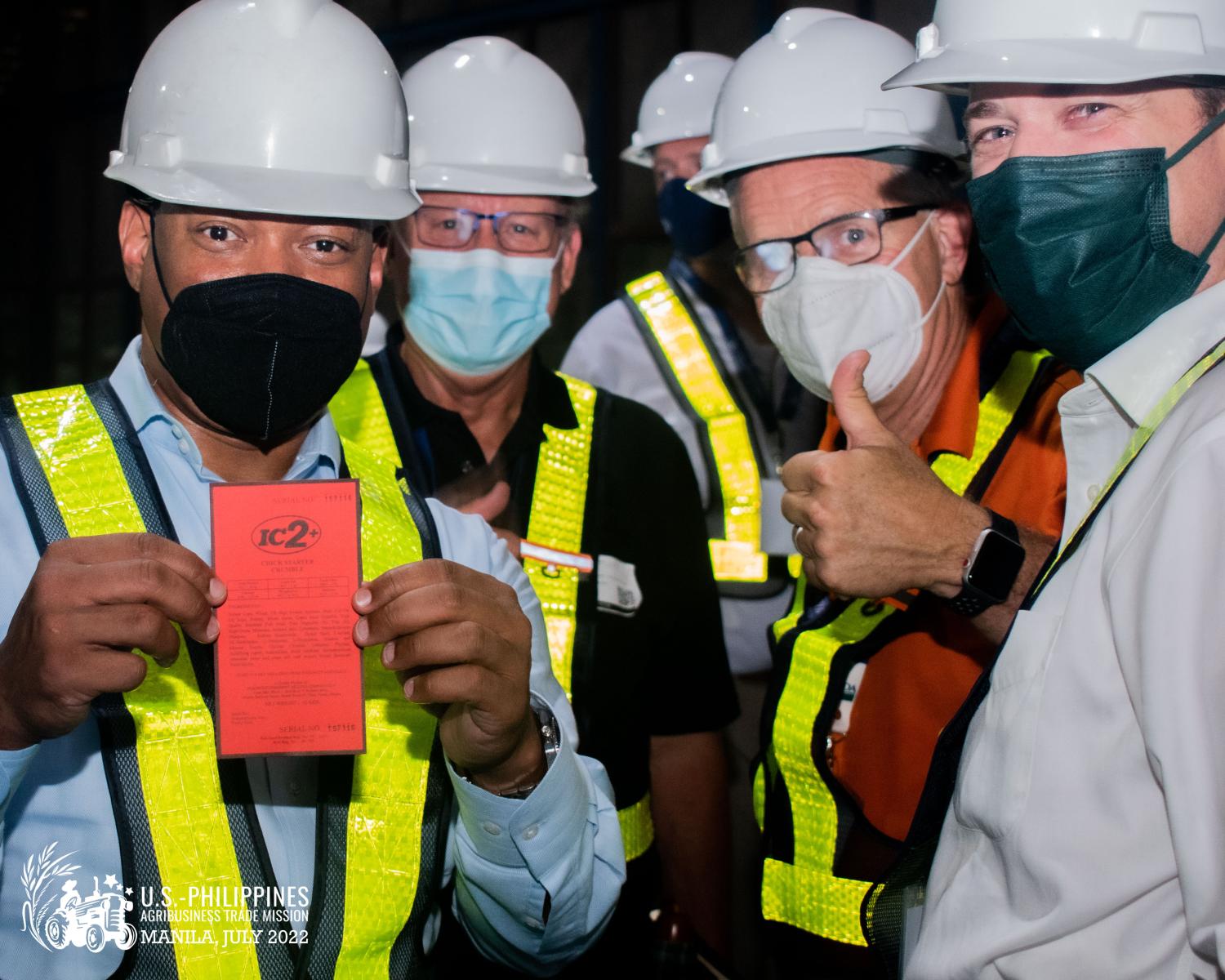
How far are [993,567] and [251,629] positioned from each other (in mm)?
1141

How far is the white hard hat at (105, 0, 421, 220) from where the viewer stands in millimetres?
1865

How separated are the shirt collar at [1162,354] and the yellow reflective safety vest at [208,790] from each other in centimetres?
103

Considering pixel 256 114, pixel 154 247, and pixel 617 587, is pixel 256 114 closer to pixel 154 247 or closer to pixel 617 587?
pixel 154 247

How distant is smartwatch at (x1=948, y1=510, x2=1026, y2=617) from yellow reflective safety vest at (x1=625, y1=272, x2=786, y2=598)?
152cm

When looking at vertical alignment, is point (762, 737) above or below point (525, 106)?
below

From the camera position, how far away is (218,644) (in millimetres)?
1495

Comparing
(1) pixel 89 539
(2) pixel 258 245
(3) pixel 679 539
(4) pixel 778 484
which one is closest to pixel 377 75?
(2) pixel 258 245

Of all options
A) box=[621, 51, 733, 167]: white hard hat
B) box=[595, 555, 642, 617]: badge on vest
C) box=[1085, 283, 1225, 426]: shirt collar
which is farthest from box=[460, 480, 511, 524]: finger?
box=[621, 51, 733, 167]: white hard hat

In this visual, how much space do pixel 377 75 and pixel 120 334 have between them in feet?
22.1

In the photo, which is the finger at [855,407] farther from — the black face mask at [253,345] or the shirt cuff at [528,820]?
the black face mask at [253,345]

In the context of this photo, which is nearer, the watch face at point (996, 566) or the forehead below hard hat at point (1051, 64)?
the forehead below hard hat at point (1051, 64)

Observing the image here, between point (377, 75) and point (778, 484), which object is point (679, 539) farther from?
point (377, 75)

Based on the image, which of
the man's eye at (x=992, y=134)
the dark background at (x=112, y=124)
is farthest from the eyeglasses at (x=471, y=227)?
the dark background at (x=112, y=124)

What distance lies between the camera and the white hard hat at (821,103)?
2584 millimetres
